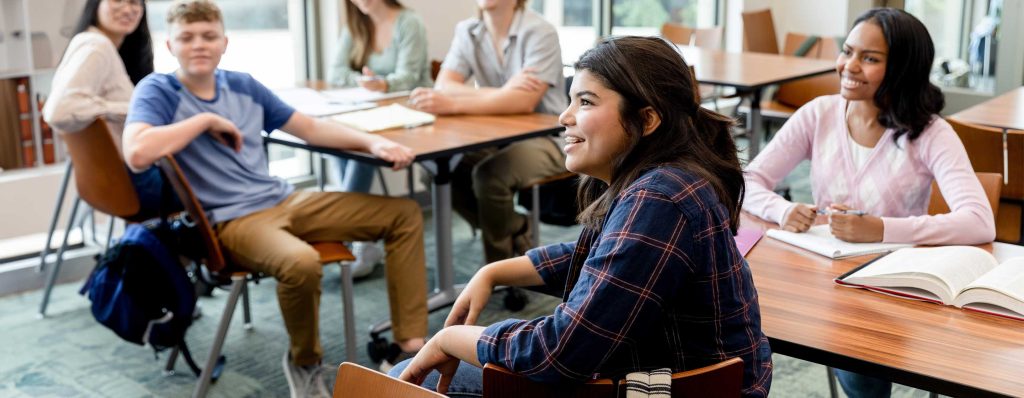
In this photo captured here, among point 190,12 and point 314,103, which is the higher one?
point 190,12

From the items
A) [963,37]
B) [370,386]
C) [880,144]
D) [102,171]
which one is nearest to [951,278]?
[880,144]

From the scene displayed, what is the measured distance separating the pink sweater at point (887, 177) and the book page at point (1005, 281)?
25 cm

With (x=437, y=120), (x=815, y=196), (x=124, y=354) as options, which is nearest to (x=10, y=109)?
(x=124, y=354)

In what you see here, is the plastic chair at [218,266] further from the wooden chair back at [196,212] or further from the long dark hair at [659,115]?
the long dark hair at [659,115]

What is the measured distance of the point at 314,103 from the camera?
3650 mm

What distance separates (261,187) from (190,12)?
21.2 inches

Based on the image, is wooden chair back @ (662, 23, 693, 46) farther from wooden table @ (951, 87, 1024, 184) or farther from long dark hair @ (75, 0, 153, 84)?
long dark hair @ (75, 0, 153, 84)

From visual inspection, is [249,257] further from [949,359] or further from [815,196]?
[949,359]

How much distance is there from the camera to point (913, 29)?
2.30 meters

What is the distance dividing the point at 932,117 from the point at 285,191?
6.03 ft

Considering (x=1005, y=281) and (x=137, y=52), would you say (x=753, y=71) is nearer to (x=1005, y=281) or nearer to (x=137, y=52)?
(x=137, y=52)

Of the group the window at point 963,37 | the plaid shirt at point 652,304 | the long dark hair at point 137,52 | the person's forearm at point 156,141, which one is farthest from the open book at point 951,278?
the window at point 963,37

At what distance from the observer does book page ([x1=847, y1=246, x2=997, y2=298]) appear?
173 centimetres

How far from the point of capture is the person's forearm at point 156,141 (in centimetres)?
271
